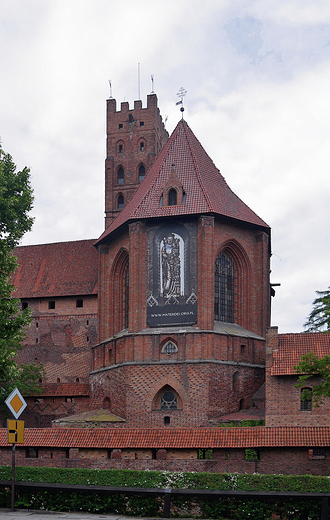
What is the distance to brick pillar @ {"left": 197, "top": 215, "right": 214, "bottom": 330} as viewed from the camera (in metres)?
36.5

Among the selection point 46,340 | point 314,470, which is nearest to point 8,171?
point 314,470

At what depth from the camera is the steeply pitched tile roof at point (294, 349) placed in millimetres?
33000

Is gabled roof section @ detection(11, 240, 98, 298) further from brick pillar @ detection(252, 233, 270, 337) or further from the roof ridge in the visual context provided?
brick pillar @ detection(252, 233, 270, 337)

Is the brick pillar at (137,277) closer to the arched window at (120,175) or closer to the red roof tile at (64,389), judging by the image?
the red roof tile at (64,389)

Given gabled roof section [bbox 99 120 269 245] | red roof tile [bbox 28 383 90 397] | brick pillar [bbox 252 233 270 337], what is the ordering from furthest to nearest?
red roof tile [bbox 28 383 90 397]
brick pillar [bbox 252 233 270 337]
gabled roof section [bbox 99 120 269 245]

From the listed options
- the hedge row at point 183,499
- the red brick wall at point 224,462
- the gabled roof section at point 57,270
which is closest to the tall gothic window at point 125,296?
the gabled roof section at point 57,270

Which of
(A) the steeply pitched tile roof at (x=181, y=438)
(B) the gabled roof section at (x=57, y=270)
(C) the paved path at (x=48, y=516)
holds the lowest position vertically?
(C) the paved path at (x=48, y=516)

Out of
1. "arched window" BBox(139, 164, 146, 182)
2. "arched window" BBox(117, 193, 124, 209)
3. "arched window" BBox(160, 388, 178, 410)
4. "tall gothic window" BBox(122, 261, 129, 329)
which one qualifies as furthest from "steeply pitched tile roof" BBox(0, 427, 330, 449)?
"arched window" BBox(139, 164, 146, 182)

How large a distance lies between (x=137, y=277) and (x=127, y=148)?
63.6 feet

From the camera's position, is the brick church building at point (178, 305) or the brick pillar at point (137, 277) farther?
the brick pillar at point (137, 277)

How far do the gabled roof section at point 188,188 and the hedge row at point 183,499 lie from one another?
1722 centimetres

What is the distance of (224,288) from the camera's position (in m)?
39.2

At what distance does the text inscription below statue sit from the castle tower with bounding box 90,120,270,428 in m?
0.05

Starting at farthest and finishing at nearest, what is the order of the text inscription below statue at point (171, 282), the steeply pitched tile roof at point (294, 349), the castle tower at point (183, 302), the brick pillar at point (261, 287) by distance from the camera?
the brick pillar at point (261, 287) → the text inscription below statue at point (171, 282) → the castle tower at point (183, 302) → the steeply pitched tile roof at point (294, 349)
